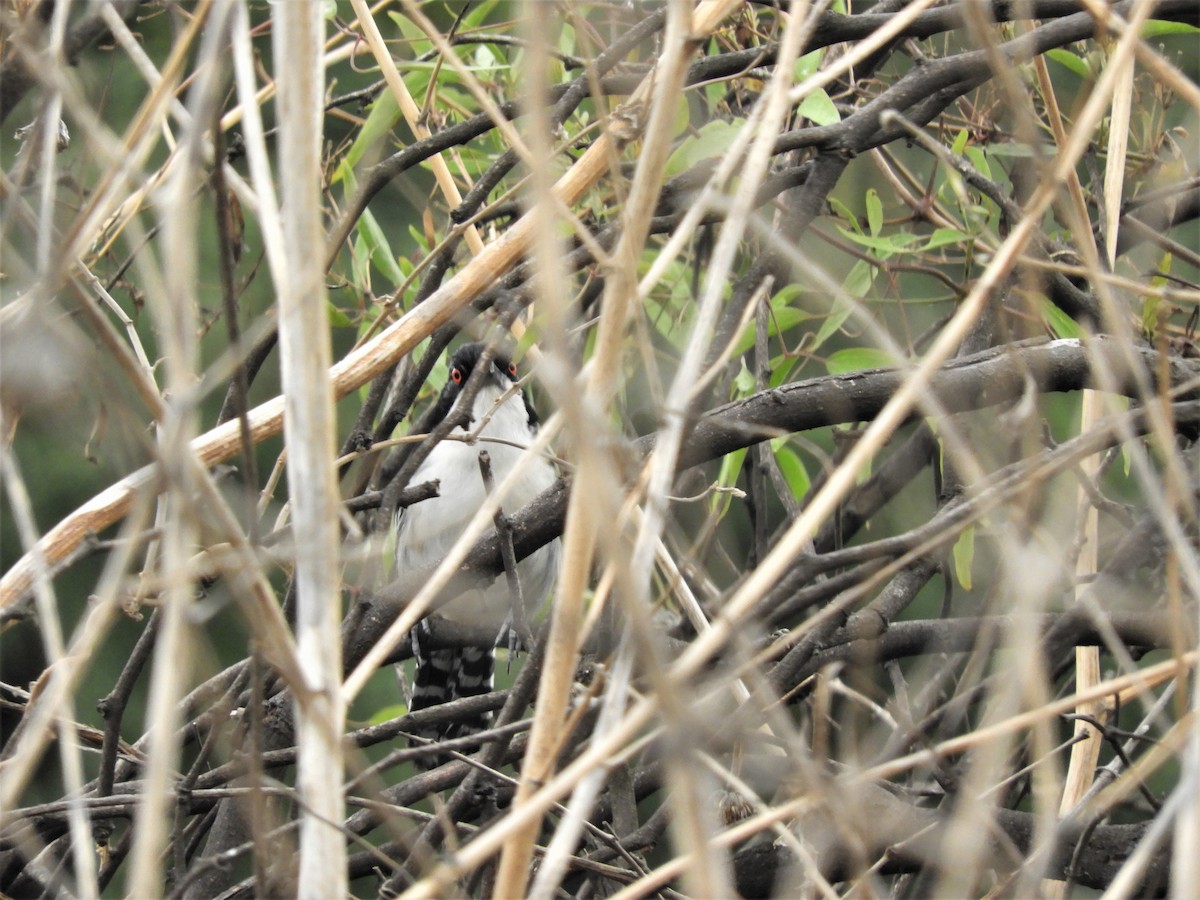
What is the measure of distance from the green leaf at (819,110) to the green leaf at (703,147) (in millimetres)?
110

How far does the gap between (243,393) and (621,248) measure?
0.34 metres

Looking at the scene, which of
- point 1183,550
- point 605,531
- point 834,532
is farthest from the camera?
point 834,532

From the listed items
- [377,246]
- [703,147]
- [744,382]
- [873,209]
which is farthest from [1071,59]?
[377,246]

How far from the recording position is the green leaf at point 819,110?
2.13 metres

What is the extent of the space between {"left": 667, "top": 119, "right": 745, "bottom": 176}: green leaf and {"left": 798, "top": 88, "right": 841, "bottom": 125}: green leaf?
110 millimetres

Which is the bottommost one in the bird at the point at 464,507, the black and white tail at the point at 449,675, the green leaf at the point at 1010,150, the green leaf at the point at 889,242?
the black and white tail at the point at 449,675

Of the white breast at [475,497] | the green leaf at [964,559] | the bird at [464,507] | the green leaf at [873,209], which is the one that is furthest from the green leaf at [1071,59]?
the white breast at [475,497]

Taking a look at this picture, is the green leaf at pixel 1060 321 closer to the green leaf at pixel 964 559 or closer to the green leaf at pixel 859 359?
the green leaf at pixel 859 359

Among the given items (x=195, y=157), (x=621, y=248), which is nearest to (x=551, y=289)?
(x=621, y=248)

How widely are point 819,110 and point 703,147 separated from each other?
203 mm

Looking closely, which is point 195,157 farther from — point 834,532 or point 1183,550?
point 834,532

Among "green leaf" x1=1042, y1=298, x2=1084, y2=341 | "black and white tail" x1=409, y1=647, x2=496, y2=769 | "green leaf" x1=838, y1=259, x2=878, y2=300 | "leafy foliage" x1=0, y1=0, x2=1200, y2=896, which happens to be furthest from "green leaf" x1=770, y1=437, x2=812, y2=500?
"black and white tail" x1=409, y1=647, x2=496, y2=769

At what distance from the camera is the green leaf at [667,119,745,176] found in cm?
210

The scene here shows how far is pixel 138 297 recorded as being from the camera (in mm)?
2721
